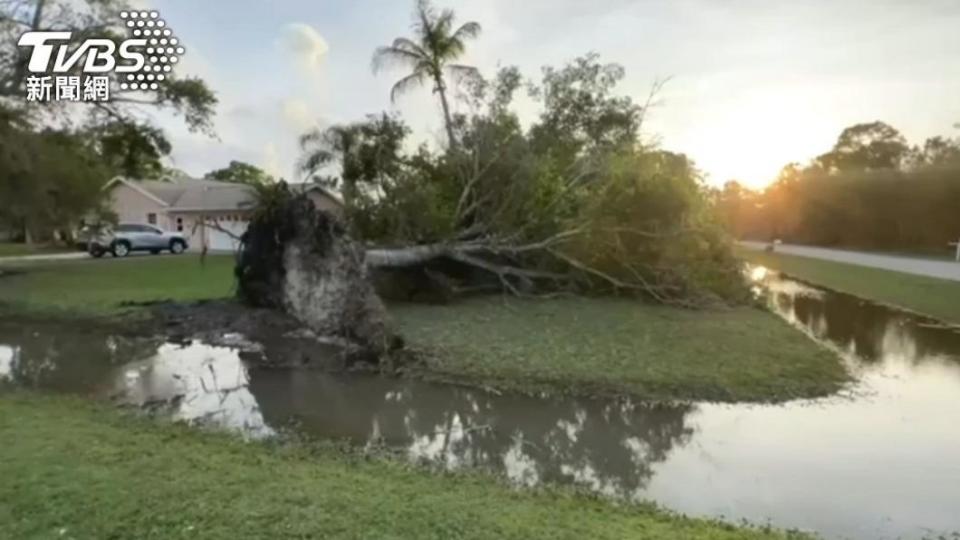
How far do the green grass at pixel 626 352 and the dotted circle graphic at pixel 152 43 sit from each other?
26.5ft

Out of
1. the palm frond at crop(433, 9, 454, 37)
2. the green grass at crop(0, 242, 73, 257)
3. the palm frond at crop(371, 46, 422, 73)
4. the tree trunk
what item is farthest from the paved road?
the green grass at crop(0, 242, 73, 257)

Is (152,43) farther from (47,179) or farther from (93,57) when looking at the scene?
(47,179)

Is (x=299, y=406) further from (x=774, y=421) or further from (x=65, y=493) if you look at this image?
(x=774, y=421)

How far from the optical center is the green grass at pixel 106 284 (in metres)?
13.0

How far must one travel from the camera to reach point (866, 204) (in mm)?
32562

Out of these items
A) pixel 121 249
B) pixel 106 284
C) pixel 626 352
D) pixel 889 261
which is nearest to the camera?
Result: pixel 626 352

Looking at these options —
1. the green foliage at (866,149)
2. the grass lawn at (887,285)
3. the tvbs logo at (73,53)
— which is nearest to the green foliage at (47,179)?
the tvbs logo at (73,53)

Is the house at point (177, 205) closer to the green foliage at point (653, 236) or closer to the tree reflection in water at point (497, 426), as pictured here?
the green foliage at point (653, 236)

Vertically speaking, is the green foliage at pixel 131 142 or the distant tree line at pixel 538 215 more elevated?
the green foliage at pixel 131 142

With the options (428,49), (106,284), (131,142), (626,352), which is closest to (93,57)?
(131,142)

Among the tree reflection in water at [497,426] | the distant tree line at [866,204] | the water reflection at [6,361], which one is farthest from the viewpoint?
the distant tree line at [866,204]

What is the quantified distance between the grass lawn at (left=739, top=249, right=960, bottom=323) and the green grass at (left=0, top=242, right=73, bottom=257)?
2951cm

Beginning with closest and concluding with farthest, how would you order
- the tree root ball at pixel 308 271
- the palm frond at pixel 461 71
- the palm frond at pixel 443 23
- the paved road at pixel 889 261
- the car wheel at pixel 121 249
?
the tree root ball at pixel 308 271, the paved road at pixel 889 261, the palm frond at pixel 461 71, the palm frond at pixel 443 23, the car wheel at pixel 121 249

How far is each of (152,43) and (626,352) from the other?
488 inches
